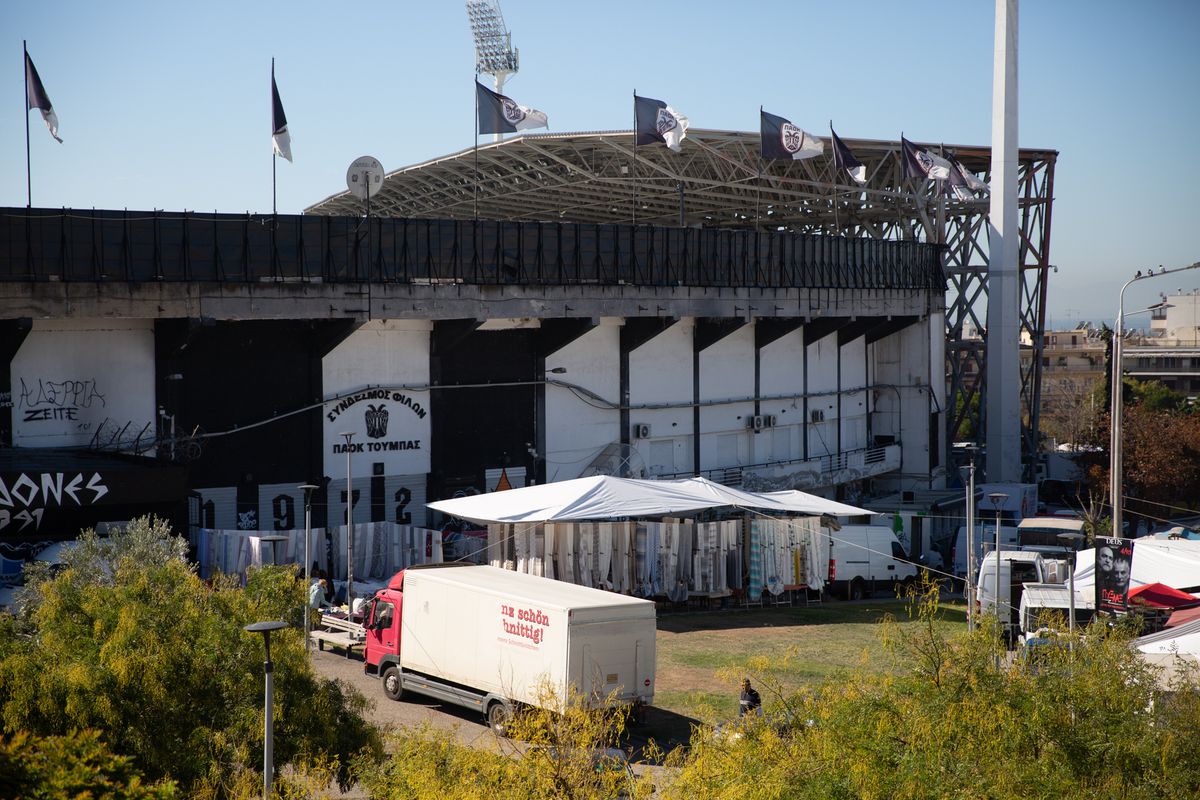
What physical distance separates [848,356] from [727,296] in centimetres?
1457

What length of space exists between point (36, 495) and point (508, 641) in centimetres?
1377

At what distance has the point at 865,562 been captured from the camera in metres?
34.9

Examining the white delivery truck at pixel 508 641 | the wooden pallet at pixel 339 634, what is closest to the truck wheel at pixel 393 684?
the white delivery truck at pixel 508 641

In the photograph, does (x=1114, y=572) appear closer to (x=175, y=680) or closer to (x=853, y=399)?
(x=175, y=680)

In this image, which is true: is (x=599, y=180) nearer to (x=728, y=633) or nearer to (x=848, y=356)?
(x=848, y=356)

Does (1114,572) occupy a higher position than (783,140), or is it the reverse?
(783,140)

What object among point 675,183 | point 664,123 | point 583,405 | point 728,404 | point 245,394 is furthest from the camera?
point 675,183

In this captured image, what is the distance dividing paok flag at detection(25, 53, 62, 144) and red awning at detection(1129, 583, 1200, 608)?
28985 mm

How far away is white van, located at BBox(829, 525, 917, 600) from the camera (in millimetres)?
34656

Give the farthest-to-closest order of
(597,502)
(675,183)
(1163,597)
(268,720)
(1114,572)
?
(675,183)
(597,502)
(1163,597)
(1114,572)
(268,720)

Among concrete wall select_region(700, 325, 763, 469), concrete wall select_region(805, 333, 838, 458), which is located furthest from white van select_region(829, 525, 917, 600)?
concrete wall select_region(805, 333, 838, 458)

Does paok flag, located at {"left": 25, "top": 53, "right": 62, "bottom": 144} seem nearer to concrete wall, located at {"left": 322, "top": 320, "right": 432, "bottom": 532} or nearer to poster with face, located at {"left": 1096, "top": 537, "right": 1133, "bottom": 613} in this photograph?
concrete wall, located at {"left": 322, "top": 320, "right": 432, "bottom": 532}

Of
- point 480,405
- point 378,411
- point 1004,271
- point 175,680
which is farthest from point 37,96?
point 1004,271

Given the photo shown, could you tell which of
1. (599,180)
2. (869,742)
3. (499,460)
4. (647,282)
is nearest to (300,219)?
(499,460)
